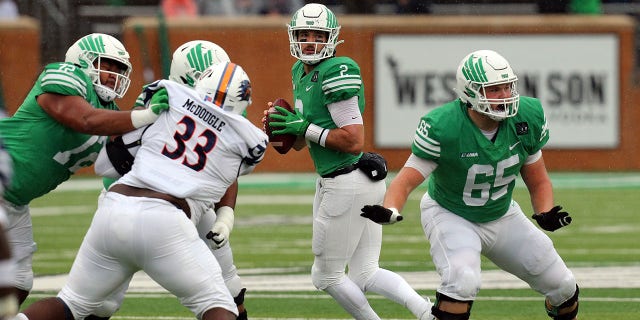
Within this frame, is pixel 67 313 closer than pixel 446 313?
Yes

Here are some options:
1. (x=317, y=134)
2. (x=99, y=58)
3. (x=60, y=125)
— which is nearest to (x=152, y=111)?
(x=60, y=125)

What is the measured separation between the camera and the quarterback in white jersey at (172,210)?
18.9ft

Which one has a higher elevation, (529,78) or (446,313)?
(446,313)

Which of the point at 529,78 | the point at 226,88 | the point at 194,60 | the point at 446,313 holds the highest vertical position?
the point at 226,88

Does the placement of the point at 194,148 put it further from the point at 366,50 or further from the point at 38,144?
the point at 366,50

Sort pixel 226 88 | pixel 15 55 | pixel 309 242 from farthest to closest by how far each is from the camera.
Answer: pixel 15 55 → pixel 309 242 → pixel 226 88

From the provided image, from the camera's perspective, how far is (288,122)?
288 inches

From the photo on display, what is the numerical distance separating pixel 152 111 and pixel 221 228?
674 millimetres

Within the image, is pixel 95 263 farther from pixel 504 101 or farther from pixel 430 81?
pixel 430 81

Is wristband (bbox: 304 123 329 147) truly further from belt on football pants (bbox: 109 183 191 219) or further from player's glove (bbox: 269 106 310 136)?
belt on football pants (bbox: 109 183 191 219)

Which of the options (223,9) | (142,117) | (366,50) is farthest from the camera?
(223,9)

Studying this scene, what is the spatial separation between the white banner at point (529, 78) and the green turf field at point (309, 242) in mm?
864

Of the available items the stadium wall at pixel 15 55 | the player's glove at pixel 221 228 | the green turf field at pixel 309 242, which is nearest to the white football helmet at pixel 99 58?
the player's glove at pixel 221 228

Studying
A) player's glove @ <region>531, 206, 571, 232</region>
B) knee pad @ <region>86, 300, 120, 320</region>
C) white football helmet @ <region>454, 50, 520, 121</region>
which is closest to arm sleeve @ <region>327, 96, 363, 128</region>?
white football helmet @ <region>454, 50, 520, 121</region>
